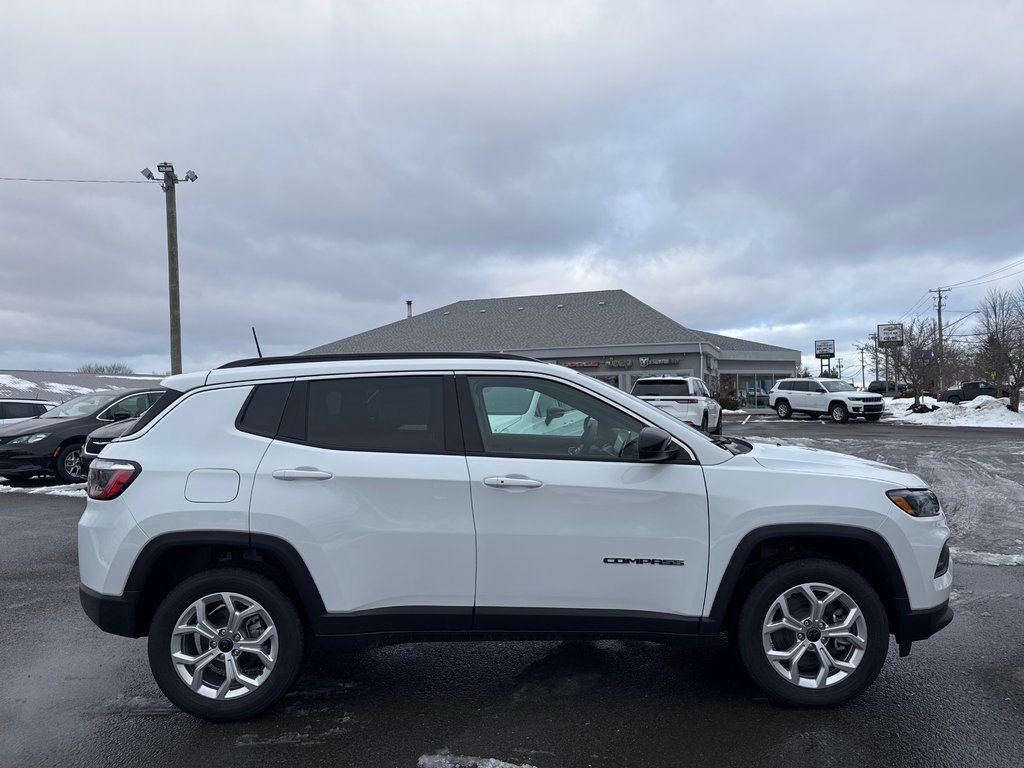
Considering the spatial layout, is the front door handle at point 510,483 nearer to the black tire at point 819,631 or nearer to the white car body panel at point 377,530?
the white car body panel at point 377,530

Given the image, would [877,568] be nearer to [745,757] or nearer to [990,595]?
[745,757]

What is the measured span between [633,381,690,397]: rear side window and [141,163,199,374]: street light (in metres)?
11.8

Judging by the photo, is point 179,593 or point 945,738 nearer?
point 945,738

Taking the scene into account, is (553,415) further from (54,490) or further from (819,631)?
(54,490)

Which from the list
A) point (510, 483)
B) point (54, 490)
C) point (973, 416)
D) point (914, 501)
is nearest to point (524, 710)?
point (510, 483)

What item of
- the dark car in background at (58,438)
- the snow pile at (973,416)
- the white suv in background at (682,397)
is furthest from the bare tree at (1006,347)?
the dark car in background at (58,438)

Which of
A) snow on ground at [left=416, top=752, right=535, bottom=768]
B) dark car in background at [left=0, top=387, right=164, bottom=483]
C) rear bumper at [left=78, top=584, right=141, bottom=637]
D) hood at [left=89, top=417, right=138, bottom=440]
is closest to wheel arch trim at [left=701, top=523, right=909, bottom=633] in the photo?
snow on ground at [left=416, top=752, right=535, bottom=768]

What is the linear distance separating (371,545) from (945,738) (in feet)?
9.40

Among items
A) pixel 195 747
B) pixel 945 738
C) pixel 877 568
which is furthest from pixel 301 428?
pixel 945 738

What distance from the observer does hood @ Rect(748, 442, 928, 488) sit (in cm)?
362

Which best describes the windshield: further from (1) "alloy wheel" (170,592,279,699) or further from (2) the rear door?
(2) the rear door

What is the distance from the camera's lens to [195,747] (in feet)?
10.8

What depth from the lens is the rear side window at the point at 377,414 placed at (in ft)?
11.9

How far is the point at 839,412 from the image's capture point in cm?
2916
